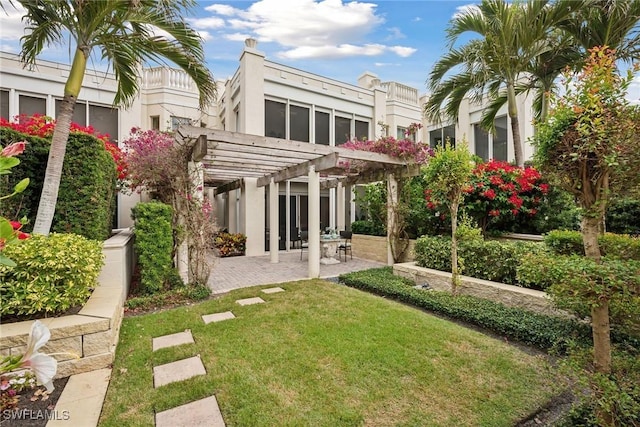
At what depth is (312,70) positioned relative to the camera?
12336 millimetres

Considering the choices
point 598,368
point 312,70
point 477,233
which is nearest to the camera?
point 598,368

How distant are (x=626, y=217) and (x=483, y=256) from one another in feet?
10.9

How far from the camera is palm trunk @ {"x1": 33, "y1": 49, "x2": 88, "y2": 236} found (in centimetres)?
404

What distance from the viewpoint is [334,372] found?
3070 millimetres

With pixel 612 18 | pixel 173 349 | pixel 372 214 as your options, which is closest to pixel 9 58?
pixel 173 349

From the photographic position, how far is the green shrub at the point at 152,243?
18.1 ft

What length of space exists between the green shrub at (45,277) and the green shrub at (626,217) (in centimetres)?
906

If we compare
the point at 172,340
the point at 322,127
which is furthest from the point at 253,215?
the point at 172,340

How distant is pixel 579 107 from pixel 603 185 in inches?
25.2

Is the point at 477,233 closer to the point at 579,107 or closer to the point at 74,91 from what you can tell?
the point at 579,107

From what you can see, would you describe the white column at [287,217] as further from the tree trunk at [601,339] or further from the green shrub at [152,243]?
the tree trunk at [601,339]

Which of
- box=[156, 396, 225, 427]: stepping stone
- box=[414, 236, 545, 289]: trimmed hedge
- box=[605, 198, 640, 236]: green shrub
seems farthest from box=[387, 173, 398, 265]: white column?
box=[156, 396, 225, 427]: stepping stone

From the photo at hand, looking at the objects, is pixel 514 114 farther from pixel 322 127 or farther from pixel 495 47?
pixel 322 127

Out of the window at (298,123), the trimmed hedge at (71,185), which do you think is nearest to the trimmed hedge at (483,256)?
the trimmed hedge at (71,185)
